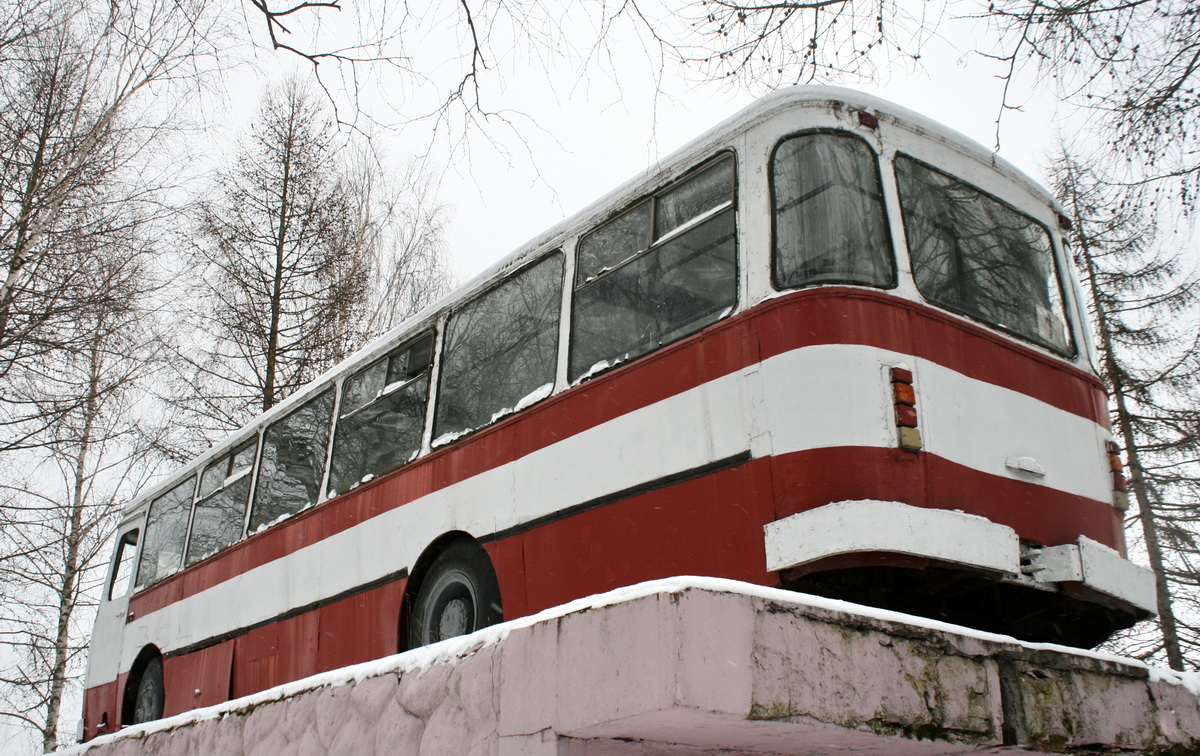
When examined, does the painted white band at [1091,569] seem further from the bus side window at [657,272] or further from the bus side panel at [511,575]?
the bus side panel at [511,575]

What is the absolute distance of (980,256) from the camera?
5.55 metres

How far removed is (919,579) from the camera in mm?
4707

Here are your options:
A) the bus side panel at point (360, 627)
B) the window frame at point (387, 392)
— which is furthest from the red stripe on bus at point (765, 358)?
the bus side panel at point (360, 627)

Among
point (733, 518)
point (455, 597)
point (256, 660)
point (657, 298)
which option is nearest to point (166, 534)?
point (256, 660)

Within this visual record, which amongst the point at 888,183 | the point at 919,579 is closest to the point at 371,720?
the point at 919,579

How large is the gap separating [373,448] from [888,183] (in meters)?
4.13

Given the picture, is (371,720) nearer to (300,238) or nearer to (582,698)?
(582,698)

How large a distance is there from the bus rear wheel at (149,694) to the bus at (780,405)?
13.0ft

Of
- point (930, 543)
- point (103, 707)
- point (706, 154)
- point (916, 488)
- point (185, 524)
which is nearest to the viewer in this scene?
point (930, 543)

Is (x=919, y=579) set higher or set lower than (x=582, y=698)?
higher

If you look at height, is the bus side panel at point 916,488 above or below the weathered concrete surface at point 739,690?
above

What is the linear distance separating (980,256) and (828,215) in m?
1.11

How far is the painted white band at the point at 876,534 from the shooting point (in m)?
4.23

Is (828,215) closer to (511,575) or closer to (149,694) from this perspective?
(511,575)
